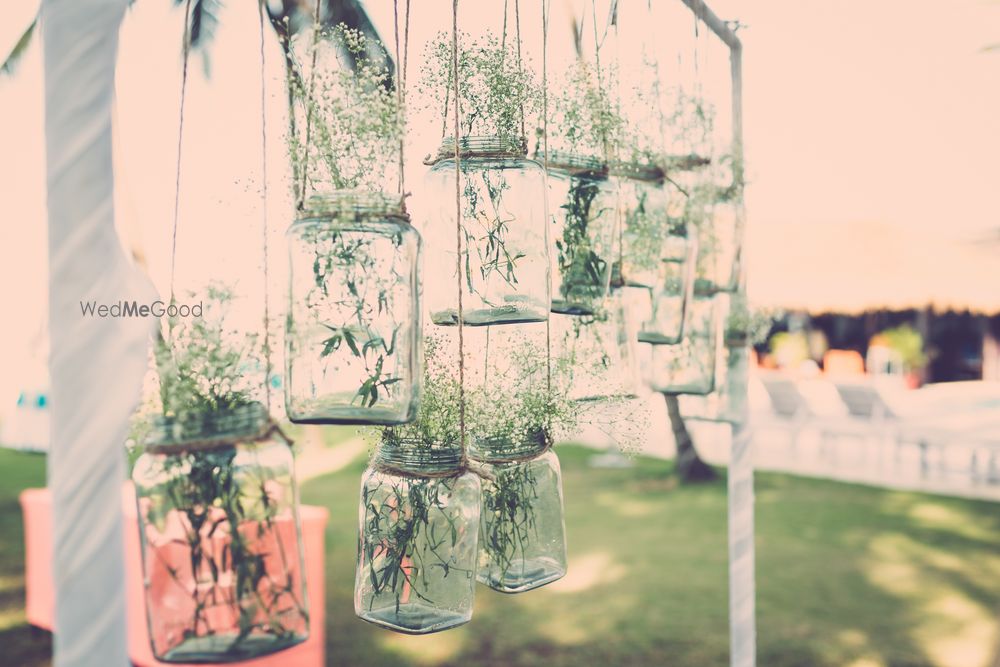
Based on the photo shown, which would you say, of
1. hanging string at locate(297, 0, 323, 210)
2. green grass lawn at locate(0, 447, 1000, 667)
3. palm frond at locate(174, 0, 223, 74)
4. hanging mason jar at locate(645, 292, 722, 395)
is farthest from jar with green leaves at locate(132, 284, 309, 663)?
palm frond at locate(174, 0, 223, 74)

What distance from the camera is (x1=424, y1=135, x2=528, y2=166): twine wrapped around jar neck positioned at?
1025 millimetres

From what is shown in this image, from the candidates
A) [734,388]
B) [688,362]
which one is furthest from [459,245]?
[734,388]

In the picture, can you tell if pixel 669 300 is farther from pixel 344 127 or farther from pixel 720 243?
pixel 344 127

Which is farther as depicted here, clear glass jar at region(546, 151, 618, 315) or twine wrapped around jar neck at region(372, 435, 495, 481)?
clear glass jar at region(546, 151, 618, 315)

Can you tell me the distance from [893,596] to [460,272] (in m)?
4.16

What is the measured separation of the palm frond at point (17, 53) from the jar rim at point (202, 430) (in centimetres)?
403

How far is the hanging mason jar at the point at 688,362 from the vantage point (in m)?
1.62

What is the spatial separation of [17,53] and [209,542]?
13.5 ft

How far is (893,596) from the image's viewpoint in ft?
13.8

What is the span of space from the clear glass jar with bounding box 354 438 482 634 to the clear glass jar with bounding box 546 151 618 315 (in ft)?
1.18

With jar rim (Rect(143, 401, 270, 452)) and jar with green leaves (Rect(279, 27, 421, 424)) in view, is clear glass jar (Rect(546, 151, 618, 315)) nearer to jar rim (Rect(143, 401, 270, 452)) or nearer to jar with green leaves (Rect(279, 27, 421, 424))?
jar with green leaves (Rect(279, 27, 421, 424))

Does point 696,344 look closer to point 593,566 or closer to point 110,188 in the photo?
point 110,188

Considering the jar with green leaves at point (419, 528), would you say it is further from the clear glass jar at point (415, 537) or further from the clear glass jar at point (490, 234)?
the clear glass jar at point (490, 234)

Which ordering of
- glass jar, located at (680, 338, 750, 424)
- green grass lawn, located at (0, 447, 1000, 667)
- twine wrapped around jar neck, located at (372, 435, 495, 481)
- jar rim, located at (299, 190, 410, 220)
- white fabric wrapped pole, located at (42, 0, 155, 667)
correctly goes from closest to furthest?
1. white fabric wrapped pole, located at (42, 0, 155, 667)
2. jar rim, located at (299, 190, 410, 220)
3. twine wrapped around jar neck, located at (372, 435, 495, 481)
4. glass jar, located at (680, 338, 750, 424)
5. green grass lawn, located at (0, 447, 1000, 667)
